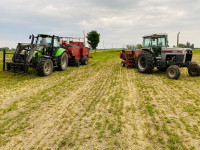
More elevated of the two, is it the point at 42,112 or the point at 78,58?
the point at 78,58

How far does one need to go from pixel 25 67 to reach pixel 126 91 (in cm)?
586

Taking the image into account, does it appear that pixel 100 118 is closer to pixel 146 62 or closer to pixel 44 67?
pixel 44 67

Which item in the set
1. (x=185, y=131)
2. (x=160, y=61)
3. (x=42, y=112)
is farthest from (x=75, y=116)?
(x=160, y=61)

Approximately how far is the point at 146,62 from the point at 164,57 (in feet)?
3.62

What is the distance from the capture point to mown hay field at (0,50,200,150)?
9.92ft

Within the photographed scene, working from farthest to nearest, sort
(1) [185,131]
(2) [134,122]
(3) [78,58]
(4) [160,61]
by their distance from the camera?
(3) [78,58] → (4) [160,61] → (2) [134,122] → (1) [185,131]

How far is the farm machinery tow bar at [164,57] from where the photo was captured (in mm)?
8609

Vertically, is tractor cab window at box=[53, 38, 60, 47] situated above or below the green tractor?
above

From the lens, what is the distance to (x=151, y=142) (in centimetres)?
301

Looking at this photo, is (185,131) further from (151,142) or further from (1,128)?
(1,128)

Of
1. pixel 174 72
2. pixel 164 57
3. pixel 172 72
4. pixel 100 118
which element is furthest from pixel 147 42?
pixel 100 118

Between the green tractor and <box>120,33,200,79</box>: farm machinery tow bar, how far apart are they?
19.5 feet

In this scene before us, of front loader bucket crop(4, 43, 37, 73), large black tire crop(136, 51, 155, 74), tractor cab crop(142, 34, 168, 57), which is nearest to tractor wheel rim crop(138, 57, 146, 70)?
large black tire crop(136, 51, 155, 74)

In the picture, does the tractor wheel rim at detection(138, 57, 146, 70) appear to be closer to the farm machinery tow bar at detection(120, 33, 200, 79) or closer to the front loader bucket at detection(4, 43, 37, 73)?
the farm machinery tow bar at detection(120, 33, 200, 79)
